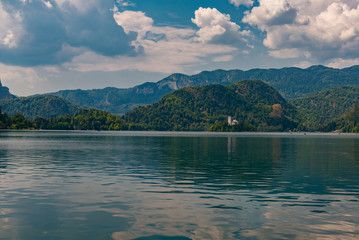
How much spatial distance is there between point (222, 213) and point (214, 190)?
35.4 feet

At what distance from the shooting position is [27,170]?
176ft

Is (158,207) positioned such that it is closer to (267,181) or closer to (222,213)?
(222,213)

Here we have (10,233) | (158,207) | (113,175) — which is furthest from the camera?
(113,175)

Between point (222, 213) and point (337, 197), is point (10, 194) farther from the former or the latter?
point (337, 197)

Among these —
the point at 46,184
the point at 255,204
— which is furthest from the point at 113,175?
the point at 255,204

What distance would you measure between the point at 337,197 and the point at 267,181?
37.3ft

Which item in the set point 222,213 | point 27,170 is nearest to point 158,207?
point 222,213

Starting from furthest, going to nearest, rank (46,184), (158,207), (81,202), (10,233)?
(46,184) < (81,202) < (158,207) < (10,233)

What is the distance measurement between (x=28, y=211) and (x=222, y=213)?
14.4 meters

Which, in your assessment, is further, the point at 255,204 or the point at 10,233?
Result: the point at 255,204

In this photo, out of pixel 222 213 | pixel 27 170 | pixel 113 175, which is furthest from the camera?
pixel 27 170

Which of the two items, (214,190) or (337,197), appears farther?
(214,190)

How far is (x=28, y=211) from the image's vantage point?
88.7ft

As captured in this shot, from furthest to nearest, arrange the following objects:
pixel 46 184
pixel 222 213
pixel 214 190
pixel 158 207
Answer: pixel 46 184
pixel 214 190
pixel 158 207
pixel 222 213
